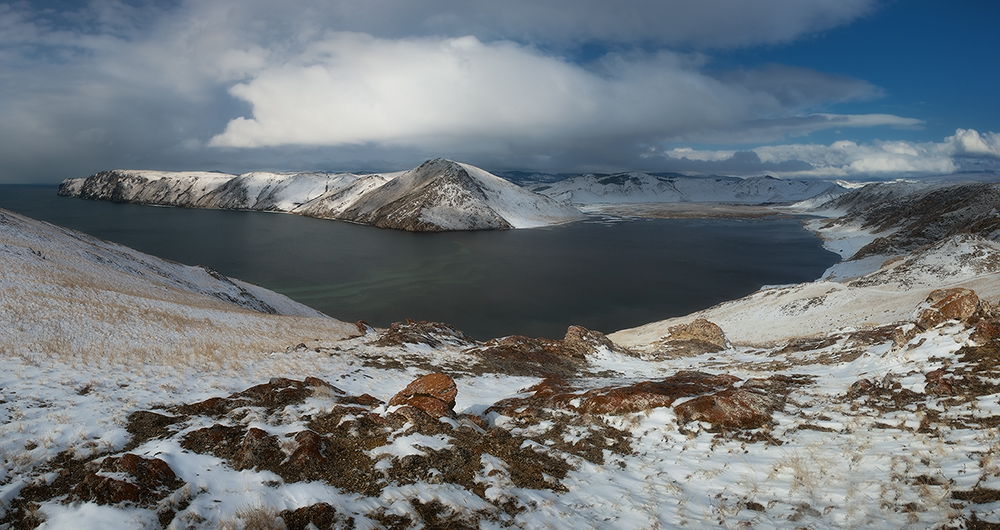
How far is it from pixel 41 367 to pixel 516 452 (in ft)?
35.3

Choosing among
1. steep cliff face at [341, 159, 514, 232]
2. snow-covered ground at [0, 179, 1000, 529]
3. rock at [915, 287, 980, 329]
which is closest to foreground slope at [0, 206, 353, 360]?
snow-covered ground at [0, 179, 1000, 529]

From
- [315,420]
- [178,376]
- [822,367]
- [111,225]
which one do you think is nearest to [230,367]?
[178,376]

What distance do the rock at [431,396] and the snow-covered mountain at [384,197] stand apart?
101722 mm

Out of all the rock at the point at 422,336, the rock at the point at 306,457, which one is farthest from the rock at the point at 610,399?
the rock at the point at 422,336

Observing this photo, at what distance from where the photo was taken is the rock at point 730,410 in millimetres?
7523

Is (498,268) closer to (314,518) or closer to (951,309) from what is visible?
(951,309)

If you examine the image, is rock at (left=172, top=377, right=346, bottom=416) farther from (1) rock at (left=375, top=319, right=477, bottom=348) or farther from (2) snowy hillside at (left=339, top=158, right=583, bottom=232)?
(2) snowy hillside at (left=339, top=158, right=583, bottom=232)

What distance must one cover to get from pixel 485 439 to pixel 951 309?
10.9m

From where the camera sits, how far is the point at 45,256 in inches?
849

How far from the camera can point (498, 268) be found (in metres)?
60.6

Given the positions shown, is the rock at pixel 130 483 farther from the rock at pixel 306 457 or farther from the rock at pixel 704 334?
the rock at pixel 704 334

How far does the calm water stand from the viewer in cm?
4038

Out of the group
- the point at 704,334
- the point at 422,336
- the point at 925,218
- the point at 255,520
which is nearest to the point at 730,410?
the point at 255,520

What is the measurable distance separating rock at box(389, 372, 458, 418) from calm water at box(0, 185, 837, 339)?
2589cm
